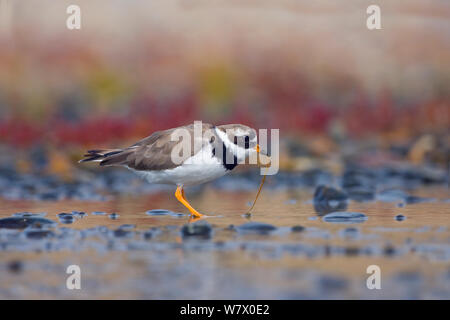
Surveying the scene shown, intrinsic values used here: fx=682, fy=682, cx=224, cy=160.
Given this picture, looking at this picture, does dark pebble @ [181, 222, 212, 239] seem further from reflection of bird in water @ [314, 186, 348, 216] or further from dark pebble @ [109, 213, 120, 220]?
reflection of bird in water @ [314, 186, 348, 216]

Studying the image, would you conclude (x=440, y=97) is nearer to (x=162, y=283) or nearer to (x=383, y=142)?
(x=383, y=142)

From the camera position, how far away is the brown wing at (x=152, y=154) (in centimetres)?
933

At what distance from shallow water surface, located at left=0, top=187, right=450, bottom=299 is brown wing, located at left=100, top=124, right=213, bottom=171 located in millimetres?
740

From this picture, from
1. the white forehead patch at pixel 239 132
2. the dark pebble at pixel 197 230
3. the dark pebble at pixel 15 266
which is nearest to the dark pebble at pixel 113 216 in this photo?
the dark pebble at pixel 197 230

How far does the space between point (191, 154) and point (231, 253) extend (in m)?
2.41

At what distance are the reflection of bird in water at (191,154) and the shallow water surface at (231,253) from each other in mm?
612

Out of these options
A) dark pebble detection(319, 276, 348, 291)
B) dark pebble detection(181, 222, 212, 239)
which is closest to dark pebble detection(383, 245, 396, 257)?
dark pebble detection(319, 276, 348, 291)

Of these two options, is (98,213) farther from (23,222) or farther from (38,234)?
(38,234)

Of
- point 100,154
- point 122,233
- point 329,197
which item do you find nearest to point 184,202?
point 100,154

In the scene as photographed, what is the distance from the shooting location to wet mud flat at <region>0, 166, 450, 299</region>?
5.67m

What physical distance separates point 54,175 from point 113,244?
8.77 m
